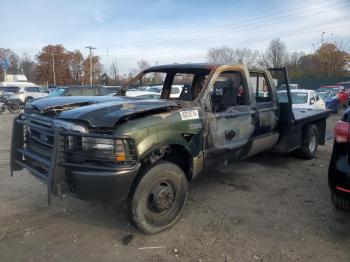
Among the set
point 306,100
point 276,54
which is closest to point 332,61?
point 276,54

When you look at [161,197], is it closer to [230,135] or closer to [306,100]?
[230,135]

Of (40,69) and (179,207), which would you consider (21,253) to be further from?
(40,69)

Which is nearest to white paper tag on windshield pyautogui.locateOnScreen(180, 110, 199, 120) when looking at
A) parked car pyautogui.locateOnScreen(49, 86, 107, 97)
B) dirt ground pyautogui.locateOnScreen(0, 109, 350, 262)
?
dirt ground pyautogui.locateOnScreen(0, 109, 350, 262)

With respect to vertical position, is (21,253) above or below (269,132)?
below

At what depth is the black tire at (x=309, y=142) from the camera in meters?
7.18

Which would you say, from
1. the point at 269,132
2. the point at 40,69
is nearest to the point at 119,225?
the point at 269,132

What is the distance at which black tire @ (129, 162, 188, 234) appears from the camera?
3.77 metres

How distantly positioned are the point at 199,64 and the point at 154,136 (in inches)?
72.5

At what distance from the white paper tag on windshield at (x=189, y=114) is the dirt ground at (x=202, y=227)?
1.26 meters

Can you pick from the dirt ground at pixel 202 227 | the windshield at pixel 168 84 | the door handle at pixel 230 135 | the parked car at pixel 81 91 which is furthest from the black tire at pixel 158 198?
the parked car at pixel 81 91

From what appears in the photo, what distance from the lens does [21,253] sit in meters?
3.56

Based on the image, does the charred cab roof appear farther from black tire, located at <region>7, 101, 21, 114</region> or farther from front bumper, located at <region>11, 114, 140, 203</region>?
black tire, located at <region>7, 101, 21, 114</region>

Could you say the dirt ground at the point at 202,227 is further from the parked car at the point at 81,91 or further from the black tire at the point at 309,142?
the parked car at the point at 81,91

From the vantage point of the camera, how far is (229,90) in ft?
17.4
